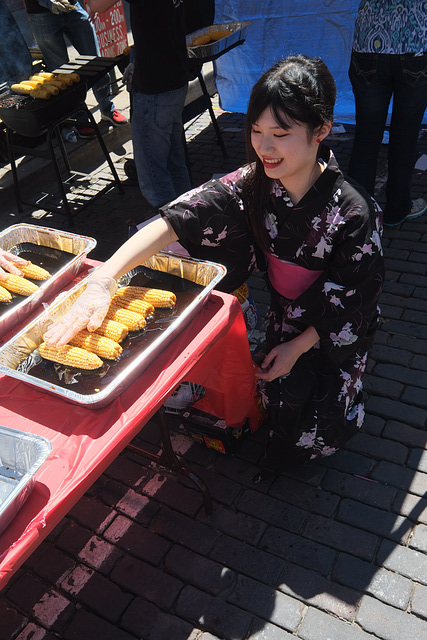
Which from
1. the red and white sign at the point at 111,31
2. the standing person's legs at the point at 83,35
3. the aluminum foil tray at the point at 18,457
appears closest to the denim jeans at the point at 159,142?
the standing person's legs at the point at 83,35

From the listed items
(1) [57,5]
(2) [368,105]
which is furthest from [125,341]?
(1) [57,5]

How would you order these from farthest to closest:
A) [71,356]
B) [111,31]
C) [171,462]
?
[111,31], [171,462], [71,356]

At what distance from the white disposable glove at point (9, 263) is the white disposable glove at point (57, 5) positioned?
489 centimetres

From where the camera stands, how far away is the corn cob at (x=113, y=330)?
2414 millimetres

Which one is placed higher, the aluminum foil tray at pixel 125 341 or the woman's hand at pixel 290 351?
the aluminum foil tray at pixel 125 341

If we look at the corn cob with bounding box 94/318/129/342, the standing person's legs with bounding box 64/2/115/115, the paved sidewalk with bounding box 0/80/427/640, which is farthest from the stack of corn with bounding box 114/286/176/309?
the standing person's legs with bounding box 64/2/115/115

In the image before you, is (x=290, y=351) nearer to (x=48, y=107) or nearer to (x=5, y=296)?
(x=5, y=296)

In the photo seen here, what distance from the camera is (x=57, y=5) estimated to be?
21.1ft

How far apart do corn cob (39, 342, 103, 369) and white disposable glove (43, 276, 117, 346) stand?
32mm

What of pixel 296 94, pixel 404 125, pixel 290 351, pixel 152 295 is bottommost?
pixel 290 351

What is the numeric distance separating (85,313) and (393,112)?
11.6ft

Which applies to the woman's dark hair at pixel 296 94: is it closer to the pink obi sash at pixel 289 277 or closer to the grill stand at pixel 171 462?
the pink obi sash at pixel 289 277

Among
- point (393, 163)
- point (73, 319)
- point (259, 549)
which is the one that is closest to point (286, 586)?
point (259, 549)

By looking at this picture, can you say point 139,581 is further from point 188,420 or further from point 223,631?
point 188,420
